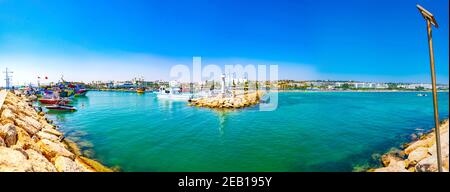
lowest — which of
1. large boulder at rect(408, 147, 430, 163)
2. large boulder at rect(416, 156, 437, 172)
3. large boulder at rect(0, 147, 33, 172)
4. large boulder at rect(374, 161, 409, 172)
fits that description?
large boulder at rect(374, 161, 409, 172)

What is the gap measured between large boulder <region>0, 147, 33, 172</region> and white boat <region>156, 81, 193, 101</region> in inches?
628

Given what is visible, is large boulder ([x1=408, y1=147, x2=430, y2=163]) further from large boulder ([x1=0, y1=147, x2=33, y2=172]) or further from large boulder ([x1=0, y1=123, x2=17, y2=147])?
large boulder ([x1=0, y1=123, x2=17, y2=147])

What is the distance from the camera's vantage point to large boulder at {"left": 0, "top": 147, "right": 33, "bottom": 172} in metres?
2.17

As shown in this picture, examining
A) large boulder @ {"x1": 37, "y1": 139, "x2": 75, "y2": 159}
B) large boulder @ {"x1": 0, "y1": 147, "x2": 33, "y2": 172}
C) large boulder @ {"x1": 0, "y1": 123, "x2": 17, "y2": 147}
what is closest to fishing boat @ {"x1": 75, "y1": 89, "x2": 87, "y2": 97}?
large boulder @ {"x1": 37, "y1": 139, "x2": 75, "y2": 159}

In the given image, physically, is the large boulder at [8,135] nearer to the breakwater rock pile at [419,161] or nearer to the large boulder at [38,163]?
the large boulder at [38,163]

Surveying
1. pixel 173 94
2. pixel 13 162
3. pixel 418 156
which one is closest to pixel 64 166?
pixel 13 162

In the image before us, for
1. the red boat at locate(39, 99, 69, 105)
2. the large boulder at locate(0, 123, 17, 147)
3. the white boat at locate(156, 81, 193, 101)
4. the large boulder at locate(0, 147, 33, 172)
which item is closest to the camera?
the large boulder at locate(0, 147, 33, 172)

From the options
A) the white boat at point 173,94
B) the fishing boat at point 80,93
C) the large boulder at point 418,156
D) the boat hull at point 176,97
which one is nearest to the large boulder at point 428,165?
the large boulder at point 418,156

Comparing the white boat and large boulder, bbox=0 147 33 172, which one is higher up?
the white boat

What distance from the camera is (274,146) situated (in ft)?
16.1

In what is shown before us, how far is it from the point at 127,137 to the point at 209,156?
2.80 metres

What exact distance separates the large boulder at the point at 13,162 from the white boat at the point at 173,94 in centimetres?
1596
